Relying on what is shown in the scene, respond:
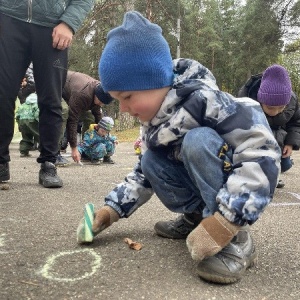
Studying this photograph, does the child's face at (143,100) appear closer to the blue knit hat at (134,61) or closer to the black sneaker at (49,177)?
the blue knit hat at (134,61)

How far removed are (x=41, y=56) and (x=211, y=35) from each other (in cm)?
2144

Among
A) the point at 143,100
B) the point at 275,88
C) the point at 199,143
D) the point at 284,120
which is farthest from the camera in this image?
the point at 284,120

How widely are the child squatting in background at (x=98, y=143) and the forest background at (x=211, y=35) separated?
8.20m

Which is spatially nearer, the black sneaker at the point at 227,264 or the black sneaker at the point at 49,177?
the black sneaker at the point at 227,264

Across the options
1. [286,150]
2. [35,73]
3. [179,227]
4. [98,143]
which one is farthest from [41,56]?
[98,143]

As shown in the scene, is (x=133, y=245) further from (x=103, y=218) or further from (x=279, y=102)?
(x=279, y=102)

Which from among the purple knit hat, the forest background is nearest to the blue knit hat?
the purple knit hat

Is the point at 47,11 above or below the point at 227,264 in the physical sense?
above

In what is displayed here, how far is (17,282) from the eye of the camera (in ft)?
4.29

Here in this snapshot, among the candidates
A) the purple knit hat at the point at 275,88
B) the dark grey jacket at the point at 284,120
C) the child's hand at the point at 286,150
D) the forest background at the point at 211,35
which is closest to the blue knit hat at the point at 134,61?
the purple knit hat at the point at 275,88

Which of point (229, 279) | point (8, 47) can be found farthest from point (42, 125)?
point (229, 279)

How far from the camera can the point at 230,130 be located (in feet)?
4.72

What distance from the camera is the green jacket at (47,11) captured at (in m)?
2.72

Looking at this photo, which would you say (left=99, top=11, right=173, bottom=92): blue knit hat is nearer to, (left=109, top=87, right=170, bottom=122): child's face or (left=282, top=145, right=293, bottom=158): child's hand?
(left=109, top=87, right=170, bottom=122): child's face
